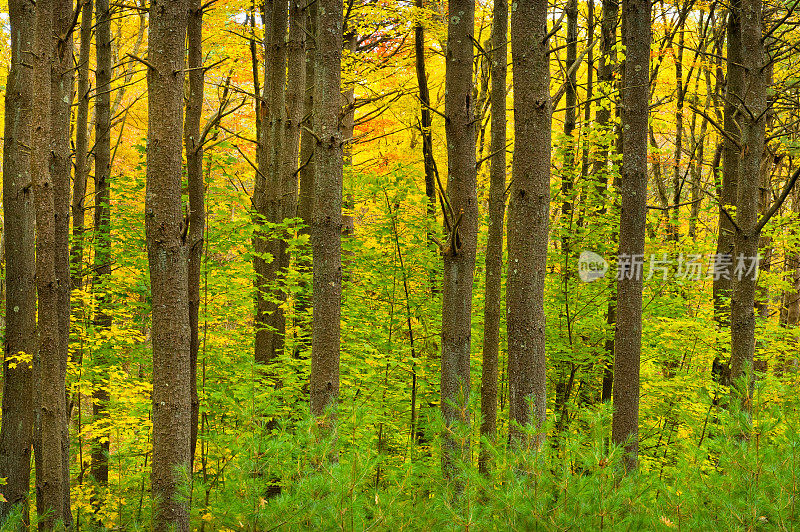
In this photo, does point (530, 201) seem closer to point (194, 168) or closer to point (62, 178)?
point (194, 168)

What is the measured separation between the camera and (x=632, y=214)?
20.2 ft

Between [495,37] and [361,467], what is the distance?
20.0 feet

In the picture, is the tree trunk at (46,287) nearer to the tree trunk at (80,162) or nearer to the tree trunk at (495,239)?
the tree trunk at (80,162)

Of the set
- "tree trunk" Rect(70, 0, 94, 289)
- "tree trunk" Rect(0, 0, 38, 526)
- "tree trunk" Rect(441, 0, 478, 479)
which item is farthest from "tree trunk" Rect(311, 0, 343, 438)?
"tree trunk" Rect(70, 0, 94, 289)

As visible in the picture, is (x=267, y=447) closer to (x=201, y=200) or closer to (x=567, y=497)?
(x=567, y=497)

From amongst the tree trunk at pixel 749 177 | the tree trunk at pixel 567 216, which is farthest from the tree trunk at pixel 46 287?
the tree trunk at pixel 567 216

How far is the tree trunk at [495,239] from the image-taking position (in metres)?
7.52

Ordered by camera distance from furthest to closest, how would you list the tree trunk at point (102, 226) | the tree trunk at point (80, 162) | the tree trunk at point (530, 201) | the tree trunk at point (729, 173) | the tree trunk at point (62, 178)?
the tree trunk at point (80, 162), the tree trunk at point (102, 226), the tree trunk at point (729, 173), the tree trunk at point (62, 178), the tree trunk at point (530, 201)

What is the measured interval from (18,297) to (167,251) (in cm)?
354

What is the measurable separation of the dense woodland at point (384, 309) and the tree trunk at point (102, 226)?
69 mm

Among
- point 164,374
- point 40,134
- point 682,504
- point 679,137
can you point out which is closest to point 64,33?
point 40,134

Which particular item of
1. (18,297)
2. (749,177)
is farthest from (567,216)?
(18,297)

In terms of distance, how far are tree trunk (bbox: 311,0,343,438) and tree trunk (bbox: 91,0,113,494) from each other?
14.5 feet

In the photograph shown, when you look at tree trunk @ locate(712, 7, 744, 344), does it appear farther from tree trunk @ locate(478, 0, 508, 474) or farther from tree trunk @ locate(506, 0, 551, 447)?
tree trunk @ locate(506, 0, 551, 447)
